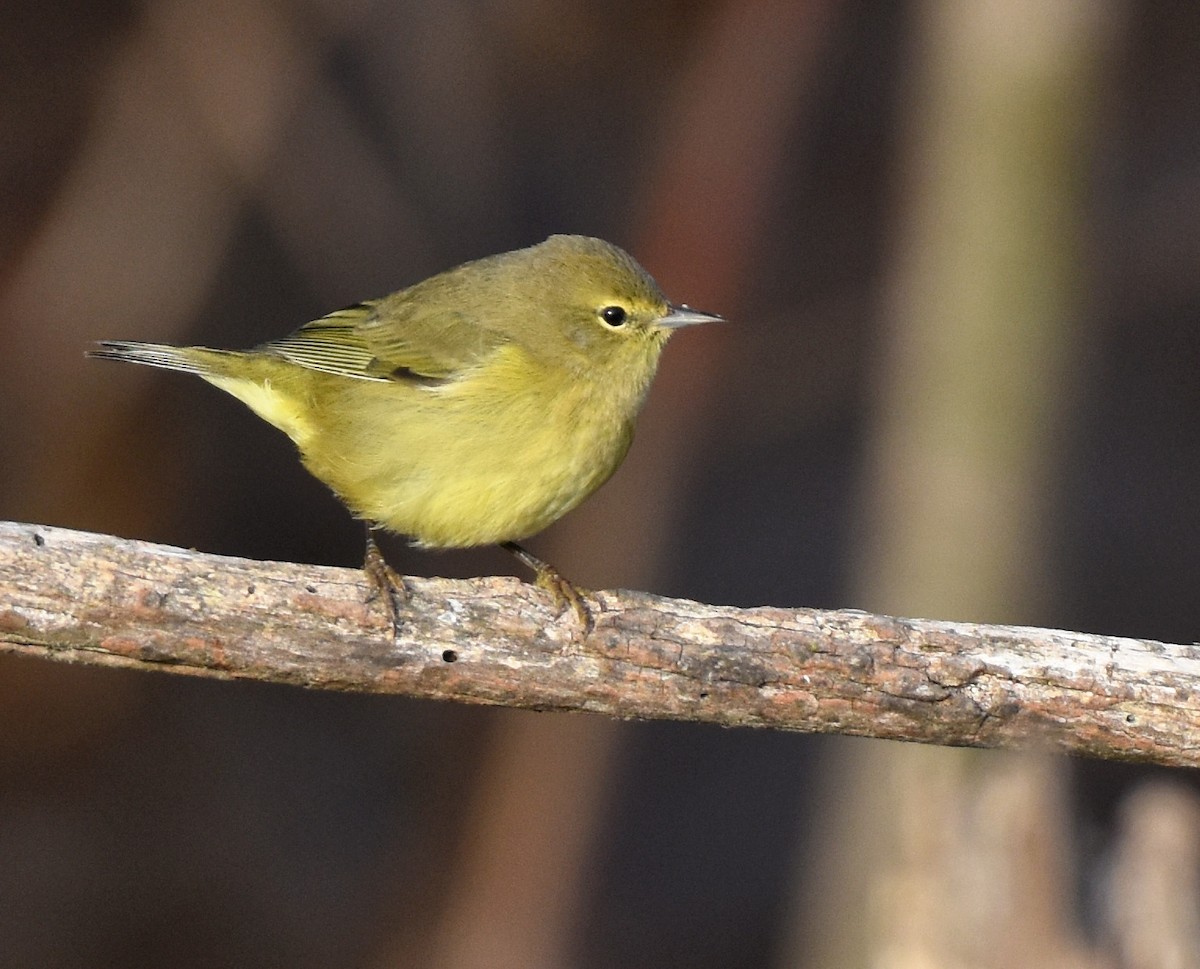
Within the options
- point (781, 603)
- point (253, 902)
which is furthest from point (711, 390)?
point (253, 902)

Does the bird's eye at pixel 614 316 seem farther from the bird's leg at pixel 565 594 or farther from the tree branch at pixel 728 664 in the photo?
the tree branch at pixel 728 664

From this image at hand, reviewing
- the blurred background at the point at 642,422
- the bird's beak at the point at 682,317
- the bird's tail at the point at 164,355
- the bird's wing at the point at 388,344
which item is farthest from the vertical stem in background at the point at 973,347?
the bird's tail at the point at 164,355

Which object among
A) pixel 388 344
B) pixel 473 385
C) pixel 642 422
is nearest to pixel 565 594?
pixel 473 385

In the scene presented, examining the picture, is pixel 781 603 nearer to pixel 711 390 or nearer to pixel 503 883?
pixel 711 390

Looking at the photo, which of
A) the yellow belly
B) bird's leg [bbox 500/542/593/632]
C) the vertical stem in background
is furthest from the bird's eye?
the vertical stem in background

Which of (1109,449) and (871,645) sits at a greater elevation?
(1109,449)

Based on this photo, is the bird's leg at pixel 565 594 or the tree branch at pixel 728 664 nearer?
the tree branch at pixel 728 664

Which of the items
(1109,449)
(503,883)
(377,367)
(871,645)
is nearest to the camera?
(871,645)
